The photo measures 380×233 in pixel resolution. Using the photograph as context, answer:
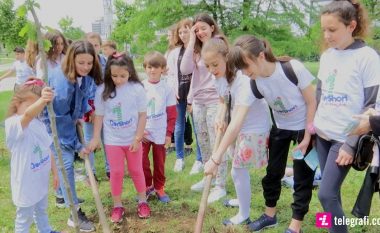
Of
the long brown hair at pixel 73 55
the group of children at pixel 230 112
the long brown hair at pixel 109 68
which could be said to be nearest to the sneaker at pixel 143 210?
the group of children at pixel 230 112

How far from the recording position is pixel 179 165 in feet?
17.0

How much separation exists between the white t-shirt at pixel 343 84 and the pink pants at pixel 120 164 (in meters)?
1.72

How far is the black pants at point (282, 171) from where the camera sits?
118 inches

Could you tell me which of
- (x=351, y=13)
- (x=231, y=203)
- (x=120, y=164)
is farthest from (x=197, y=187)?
(x=351, y=13)

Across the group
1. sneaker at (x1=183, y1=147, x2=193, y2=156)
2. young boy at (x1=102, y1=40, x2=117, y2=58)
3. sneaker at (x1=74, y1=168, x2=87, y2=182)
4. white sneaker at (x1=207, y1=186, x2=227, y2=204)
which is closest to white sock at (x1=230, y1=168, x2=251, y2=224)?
white sneaker at (x1=207, y1=186, x2=227, y2=204)

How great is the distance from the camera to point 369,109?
228 centimetres

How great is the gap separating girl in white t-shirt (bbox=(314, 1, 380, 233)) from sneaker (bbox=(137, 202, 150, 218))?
1747mm

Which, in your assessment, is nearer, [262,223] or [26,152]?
[26,152]

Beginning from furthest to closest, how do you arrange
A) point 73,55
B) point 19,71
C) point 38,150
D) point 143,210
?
point 19,71 < point 143,210 < point 73,55 < point 38,150

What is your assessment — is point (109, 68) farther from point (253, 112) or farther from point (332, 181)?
point (332, 181)

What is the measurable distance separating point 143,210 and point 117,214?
25 centimetres

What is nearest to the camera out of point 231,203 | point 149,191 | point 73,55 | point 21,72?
point 73,55

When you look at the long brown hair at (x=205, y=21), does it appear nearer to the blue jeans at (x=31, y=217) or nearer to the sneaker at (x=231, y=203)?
the sneaker at (x=231, y=203)

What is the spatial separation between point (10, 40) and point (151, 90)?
46.9 ft
